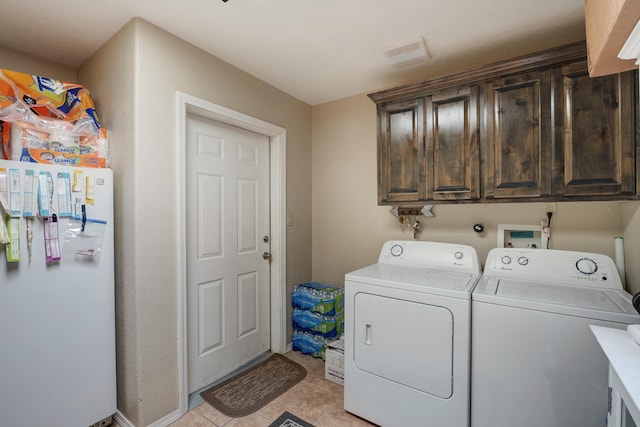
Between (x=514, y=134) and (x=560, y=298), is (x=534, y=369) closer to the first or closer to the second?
(x=560, y=298)

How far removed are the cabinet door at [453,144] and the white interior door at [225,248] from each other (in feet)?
4.66

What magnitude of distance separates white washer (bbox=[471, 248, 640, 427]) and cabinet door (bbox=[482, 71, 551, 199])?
52 cm

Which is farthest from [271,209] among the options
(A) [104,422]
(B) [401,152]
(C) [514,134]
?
(C) [514,134]

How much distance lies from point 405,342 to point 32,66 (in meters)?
3.05

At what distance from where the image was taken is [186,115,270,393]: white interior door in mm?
2002

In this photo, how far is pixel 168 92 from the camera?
1.70m

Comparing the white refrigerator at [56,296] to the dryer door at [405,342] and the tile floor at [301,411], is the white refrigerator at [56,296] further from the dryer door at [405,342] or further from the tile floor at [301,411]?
the dryer door at [405,342]

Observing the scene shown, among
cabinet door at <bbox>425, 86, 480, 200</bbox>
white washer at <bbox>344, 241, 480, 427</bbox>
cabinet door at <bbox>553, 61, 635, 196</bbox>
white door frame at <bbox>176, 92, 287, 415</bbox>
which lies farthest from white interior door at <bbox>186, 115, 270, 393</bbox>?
cabinet door at <bbox>553, 61, 635, 196</bbox>

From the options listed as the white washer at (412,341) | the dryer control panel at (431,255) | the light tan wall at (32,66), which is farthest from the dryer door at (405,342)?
the light tan wall at (32,66)

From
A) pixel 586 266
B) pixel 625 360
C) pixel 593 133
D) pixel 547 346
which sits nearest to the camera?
pixel 625 360

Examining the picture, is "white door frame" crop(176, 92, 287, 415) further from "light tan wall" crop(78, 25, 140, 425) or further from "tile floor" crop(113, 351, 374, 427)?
"light tan wall" crop(78, 25, 140, 425)

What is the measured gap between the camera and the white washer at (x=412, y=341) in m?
1.46

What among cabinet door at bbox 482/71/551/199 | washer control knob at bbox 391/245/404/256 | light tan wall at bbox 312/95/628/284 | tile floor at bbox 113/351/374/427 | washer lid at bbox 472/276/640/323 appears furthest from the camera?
washer control knob at bbox 391/245/404/256

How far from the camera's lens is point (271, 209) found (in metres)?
2.58
